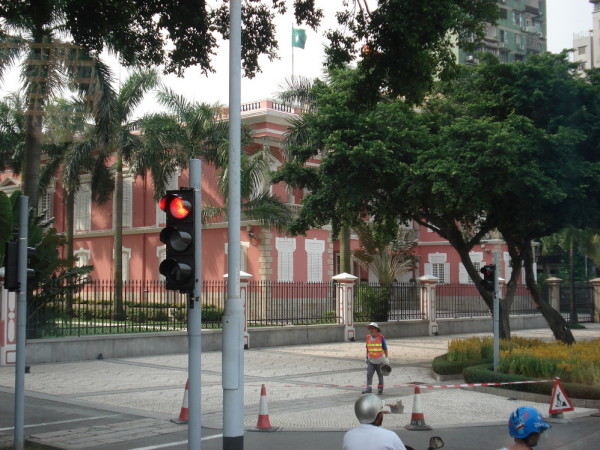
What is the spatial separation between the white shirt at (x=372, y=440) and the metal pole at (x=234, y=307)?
3234mm

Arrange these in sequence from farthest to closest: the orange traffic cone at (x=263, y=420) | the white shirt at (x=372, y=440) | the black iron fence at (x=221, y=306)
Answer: the black iron fence at (x=221, y=306)
the orange traffic cone at (x=263, y=420)
the white shirt at (x=372, y=440)

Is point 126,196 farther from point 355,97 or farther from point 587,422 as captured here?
point 587,422

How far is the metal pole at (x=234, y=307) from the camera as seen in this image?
25.8ft

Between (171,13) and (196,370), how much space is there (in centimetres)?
774

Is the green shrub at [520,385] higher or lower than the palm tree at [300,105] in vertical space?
lower

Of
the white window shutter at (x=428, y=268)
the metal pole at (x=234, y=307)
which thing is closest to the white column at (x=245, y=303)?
the metal pole at (x=234, y=307)

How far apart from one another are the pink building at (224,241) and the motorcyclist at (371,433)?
30.2m

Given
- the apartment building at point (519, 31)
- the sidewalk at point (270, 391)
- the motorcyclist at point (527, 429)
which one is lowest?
the sidewalk at point (270, 391)

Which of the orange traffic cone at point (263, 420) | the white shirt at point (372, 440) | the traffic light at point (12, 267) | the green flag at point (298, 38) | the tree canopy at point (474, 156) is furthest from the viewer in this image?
the green flag at point (298, 38)

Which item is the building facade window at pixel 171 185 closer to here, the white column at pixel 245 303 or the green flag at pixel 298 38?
the green flag at pixel 298 38

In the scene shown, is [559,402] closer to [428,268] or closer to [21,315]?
[21,315]

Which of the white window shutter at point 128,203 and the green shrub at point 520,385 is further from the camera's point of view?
the white window shutter at point 128,203

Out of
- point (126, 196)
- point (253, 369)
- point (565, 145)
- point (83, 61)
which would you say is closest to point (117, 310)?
point (253, 369)

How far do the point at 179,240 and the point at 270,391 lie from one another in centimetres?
835
